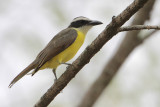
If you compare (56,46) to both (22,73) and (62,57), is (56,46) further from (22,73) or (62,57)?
(22,73)

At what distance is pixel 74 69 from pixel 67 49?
121 cm

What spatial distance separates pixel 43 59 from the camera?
5.07m

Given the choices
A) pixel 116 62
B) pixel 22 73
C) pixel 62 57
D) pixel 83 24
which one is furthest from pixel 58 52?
pixel 116 62

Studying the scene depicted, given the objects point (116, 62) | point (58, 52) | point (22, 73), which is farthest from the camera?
point (116, 62)

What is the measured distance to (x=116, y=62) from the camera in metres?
6.28

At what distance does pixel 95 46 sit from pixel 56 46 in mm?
1611

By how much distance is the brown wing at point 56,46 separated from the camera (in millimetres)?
5086

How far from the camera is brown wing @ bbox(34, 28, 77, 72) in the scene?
16.7 ft

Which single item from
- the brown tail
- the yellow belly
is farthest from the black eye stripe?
the brown tail

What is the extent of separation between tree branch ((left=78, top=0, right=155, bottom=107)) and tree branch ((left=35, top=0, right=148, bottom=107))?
189 cm

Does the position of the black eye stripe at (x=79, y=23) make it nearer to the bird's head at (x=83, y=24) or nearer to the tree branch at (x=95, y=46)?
the bird's head at (x=83, y=24)

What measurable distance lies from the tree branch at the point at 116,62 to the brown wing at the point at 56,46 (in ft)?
3.57

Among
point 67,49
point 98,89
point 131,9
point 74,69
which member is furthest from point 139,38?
point 131,9

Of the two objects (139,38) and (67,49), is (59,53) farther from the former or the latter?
(139,38)
